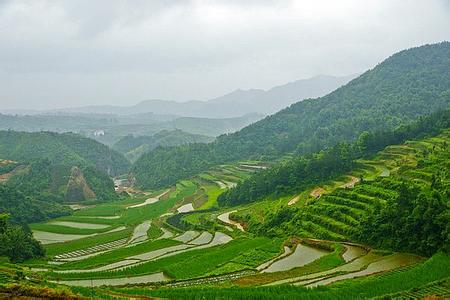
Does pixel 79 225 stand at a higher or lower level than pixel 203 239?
lower

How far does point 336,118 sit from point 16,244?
304 ft

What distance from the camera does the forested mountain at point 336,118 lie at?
100000mm

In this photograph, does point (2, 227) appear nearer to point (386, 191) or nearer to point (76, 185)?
Result: point (386, 191)

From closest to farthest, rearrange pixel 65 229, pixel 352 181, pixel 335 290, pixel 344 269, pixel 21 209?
pixel 335 290 → pixel 344 269 → pixel 352 181 → pixel 65 229 → pixel 21 209

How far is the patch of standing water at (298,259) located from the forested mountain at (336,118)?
192 ft

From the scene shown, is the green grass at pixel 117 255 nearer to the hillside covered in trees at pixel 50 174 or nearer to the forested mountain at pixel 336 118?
the hillside covered in trees at pixel 50 174

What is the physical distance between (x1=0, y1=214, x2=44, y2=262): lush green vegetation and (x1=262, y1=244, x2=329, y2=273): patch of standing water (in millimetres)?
18260

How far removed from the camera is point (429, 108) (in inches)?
3841

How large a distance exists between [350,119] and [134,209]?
2299 inches

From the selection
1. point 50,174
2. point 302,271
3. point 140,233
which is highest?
point 50,174

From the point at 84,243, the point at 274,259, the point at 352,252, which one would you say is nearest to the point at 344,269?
the point at 352,252

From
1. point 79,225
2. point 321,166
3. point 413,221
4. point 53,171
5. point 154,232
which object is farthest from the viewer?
point 53,171

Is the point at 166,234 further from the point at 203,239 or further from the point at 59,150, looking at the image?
the point at 59,150

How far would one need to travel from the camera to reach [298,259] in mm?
31719
